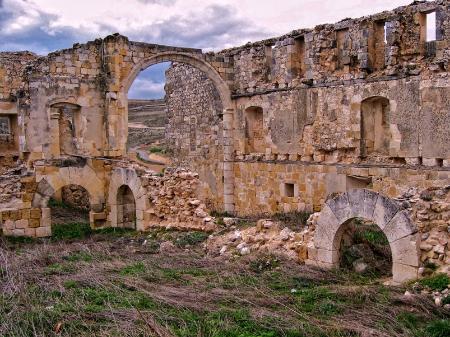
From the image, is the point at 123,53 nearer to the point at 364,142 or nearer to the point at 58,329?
the point at 364,142

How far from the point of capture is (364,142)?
1415 cm

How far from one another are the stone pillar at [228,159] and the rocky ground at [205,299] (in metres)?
7.95

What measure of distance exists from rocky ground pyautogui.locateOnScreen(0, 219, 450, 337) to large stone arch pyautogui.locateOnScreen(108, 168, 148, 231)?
438 centimetres

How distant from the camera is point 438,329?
21.1 feet

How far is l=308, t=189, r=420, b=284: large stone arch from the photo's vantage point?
8.20 metres

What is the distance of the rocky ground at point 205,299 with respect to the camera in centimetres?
660

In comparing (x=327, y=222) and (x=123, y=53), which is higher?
(x=123, y=53)

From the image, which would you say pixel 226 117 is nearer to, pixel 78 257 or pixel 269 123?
pixel 269 123

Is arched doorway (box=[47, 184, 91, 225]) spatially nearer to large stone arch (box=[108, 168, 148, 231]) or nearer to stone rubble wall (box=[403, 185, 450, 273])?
large stone arch (box=[108, 168, 148, 231])

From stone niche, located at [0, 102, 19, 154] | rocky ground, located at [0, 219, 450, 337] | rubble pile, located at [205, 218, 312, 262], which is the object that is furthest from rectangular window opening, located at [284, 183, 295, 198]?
stone niche, located at [0, 102, 19, 154]

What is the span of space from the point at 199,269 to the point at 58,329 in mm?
3522

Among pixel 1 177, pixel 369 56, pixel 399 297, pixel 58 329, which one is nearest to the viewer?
pixel 58 329

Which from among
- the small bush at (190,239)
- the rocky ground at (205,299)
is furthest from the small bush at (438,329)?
the small bush at (190,239)

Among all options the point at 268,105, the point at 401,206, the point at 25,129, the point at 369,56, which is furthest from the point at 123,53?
the point at 401,206
